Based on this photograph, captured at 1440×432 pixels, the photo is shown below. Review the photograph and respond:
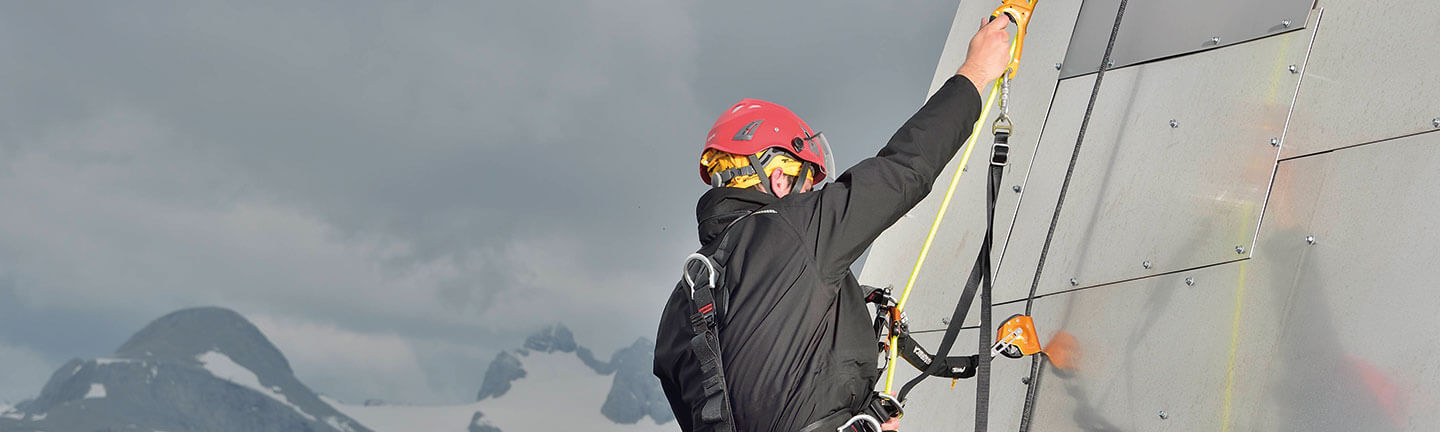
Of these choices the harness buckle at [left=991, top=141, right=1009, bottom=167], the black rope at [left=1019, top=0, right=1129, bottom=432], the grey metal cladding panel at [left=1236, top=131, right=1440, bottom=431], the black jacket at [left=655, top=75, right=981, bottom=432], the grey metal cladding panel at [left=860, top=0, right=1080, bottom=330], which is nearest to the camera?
the grey metal cladding panel at [left=1236, top=131, right=1440, bottom=431]

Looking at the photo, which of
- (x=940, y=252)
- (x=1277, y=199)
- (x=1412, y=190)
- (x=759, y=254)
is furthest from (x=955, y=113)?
(x=940, y=252)

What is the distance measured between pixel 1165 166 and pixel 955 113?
810mm

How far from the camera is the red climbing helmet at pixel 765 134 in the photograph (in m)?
3.19

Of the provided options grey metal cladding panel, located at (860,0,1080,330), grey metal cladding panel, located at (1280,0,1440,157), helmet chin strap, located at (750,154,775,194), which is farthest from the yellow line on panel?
helmet chin strap, located at (750,154,775,194)

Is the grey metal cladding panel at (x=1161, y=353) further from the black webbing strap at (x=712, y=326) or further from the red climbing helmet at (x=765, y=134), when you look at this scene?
the black webbing strap at (x=712, y=326)

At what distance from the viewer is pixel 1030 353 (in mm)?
3619

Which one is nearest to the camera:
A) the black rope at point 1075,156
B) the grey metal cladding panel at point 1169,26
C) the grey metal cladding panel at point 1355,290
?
the grey metal cladding panel at point 1355,290

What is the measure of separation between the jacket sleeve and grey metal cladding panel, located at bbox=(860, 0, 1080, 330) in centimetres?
122

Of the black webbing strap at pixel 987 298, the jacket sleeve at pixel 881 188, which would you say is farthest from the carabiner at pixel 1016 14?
the jacket sleeve at pixel 881 188

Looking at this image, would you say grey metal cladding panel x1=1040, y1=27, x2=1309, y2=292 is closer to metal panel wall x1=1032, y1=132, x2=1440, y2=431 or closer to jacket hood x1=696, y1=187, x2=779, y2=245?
metal panel wall x1=1032, y1=132, x2=1440, y2=431

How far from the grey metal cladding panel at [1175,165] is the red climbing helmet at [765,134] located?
0.84 metres

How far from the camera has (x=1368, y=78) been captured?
280 cm

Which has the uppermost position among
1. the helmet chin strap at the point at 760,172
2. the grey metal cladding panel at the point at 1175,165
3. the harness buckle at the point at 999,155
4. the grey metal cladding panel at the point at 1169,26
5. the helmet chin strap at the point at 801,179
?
the grey metal cladding panel at the point at 1169,26

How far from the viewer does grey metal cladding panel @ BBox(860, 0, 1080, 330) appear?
409 cm
